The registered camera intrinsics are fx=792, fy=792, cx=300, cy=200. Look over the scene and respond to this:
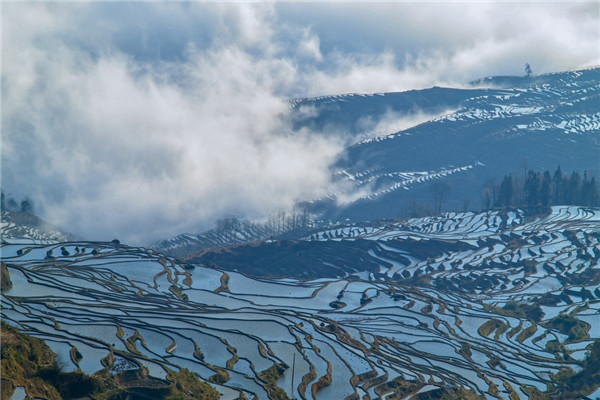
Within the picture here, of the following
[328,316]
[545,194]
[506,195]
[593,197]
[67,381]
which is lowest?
[328,316]

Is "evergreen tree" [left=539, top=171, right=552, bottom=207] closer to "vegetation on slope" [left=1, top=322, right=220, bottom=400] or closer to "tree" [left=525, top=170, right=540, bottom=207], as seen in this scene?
"tree" [left=525, top=170, right=540, bottom=207]

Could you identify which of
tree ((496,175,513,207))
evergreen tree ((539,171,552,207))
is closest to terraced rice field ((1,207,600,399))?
evergreen tree ((539,171,552,207))

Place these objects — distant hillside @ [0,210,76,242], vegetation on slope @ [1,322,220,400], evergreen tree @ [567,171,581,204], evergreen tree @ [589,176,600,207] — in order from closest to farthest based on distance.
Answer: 1. vegetation on slope @ [1,322,220,400]
2. distant hillside @ [0,210,76,242]
3. evergreen tree @ [589,176,600,207]
4. evergreen tree @ [567,171,581,204]

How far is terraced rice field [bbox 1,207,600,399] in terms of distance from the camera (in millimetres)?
43938

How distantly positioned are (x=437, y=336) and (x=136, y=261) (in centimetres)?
2864

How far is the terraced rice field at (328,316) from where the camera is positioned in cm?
4394

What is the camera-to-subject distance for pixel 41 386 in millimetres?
32750

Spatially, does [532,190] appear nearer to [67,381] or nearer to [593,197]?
[593,197]

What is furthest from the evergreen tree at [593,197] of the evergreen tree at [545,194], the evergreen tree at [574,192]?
the evergreen tree at [545,194]

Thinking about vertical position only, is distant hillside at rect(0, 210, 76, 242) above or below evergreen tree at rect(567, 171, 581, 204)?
below

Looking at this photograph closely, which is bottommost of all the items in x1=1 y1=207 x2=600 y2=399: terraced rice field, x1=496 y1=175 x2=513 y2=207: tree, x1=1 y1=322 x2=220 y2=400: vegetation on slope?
x1=1 y1=207 x2=600 y2=399: terraced rice field

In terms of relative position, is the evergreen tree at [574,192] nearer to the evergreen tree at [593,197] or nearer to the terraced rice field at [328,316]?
the evergreen tree at [593,197]

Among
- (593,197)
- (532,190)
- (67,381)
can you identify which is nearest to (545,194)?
(532,190)

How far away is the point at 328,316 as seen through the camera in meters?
62.9
